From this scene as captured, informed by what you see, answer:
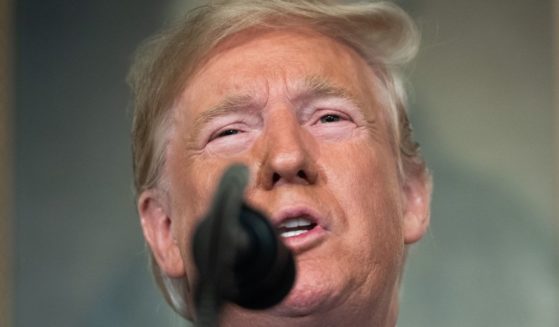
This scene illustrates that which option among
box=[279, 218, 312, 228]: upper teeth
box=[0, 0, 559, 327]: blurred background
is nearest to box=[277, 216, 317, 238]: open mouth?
Result: box=[279, 218, 312, 228]: upper teeth

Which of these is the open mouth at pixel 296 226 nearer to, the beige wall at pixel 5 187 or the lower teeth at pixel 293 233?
the lower teeth at pixel 293 233

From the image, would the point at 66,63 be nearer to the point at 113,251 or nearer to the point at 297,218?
the point at 113,251

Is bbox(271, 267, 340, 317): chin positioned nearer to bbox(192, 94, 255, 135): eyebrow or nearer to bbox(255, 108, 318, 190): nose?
bbox(255, 108, 318, 190): nose

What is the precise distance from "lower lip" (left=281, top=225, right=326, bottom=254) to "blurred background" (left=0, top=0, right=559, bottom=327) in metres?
0.50

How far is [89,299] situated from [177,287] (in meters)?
0.21

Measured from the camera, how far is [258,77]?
115cm

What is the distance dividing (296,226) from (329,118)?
7.1 inches

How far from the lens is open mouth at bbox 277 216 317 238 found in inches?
40.4

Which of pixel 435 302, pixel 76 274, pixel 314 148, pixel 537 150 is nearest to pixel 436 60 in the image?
pixel 537 150

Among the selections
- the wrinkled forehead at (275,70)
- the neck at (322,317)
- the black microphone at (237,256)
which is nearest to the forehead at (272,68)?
the wrinkled forehead at (275,70)

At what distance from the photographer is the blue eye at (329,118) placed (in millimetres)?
1160

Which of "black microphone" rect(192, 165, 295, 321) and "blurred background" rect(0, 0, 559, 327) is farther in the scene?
"blurred background" rect(0, 0, 559, 327)

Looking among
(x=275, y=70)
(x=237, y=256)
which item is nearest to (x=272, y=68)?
(x=275, y=70)

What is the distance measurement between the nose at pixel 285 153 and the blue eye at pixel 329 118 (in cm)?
4
